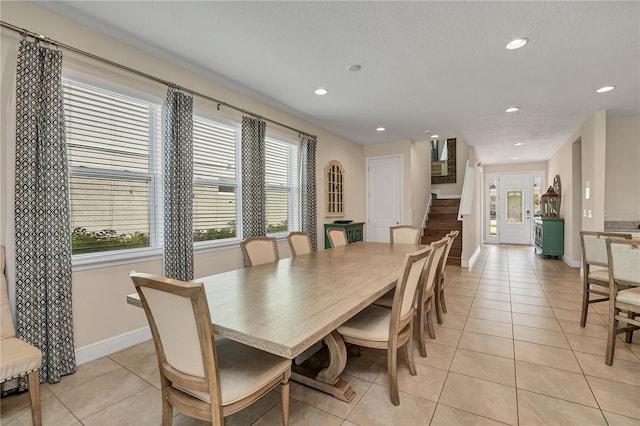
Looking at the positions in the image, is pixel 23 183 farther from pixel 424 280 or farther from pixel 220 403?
pixel 424 280

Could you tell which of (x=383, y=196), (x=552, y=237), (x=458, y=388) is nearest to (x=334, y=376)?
(x=458, y=388)

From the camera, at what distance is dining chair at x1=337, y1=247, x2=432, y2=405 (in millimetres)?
1770

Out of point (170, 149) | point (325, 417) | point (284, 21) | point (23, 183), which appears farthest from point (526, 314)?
point (23, 183)

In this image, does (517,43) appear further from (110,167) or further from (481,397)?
(110,167)

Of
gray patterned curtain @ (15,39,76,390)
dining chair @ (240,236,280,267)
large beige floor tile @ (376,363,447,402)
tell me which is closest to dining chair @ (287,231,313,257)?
dining chair @ (240,236,280,267)

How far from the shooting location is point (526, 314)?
10.9ft

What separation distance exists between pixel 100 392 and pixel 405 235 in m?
3.64

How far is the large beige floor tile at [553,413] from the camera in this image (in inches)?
65.4

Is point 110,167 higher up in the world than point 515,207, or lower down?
higher up

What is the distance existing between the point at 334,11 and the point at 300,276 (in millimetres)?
1931

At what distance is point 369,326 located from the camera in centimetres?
198

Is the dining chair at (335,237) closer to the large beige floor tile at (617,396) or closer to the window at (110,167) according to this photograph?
the window at (110,167)

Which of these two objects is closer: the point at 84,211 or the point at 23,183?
the point at 23,183

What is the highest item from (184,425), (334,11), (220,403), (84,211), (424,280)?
(334,11)
